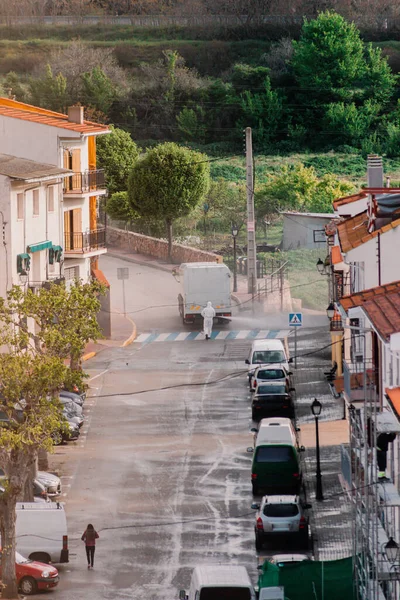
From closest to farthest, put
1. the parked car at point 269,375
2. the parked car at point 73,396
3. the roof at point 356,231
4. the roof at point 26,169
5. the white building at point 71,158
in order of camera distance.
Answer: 1. the roof at point 356,231
2. the parked car at point 73,396
3. the parked car at point 269,375
4. the roof at point 26,169
5. the white building at point 71,158

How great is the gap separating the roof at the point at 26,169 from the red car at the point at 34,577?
937 inches

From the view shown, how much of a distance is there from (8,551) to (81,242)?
33982 millimetres

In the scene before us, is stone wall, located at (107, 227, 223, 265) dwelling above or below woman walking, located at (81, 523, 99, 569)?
below

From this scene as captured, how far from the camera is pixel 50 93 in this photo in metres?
123

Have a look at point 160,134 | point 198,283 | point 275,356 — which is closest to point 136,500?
point 275,356

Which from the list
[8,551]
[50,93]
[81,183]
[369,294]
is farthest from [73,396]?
[50,93]

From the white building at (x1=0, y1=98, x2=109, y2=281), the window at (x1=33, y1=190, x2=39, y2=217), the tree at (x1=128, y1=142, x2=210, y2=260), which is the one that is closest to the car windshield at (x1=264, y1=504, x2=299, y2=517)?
the window at (x1=33, y1=190, x2=39, y2=217)

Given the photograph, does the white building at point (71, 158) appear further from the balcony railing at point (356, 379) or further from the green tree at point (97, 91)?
the green tree at point (97, 91)

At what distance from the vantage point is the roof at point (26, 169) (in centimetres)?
5347

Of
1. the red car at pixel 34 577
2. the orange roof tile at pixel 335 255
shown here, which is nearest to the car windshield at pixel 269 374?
the orange roof tile at pixel 335 255

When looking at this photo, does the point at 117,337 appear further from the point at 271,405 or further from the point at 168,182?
the point at 168,182

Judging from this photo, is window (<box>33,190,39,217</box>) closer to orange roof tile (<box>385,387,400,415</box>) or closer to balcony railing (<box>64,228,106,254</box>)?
balcony railing (<box>64,228,106,254</box>)

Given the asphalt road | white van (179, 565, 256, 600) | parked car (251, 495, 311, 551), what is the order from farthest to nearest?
parked car (251, 495, 311, 551), the asphalt road, white van (179, 565, 256, 600)

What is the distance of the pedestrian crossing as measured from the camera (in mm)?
62438
